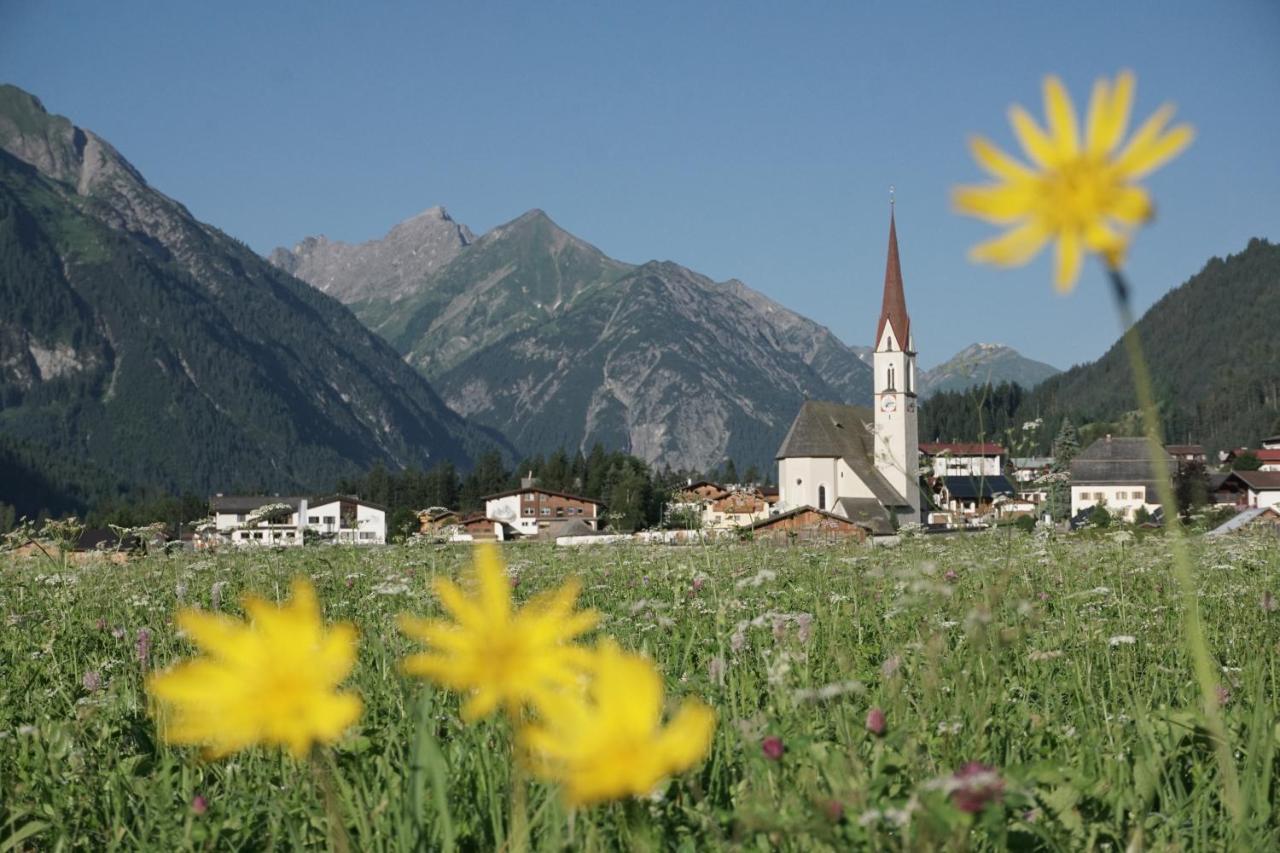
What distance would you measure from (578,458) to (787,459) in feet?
162

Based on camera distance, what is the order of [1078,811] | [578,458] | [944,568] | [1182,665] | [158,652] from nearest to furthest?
[1078,811]
[1182,665]
[158,652]
[944,568]
[578,458]

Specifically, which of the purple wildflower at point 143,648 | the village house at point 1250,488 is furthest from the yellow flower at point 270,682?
the village house at point 1250,488

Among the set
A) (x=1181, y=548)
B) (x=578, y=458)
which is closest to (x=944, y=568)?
(x=1181, y=548)

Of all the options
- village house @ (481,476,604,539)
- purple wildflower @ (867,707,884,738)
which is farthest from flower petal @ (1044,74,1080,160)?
village house @ (481,476,604,539)

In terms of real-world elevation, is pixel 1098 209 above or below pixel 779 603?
above

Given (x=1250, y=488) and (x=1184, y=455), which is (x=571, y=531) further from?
(x=1250, y=488)

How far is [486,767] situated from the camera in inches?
104

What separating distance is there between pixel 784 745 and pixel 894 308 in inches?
3807

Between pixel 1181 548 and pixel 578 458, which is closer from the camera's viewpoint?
pixel 1181 548

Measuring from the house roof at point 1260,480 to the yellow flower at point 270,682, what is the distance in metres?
107

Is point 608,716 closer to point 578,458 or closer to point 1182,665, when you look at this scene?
point 1182,665

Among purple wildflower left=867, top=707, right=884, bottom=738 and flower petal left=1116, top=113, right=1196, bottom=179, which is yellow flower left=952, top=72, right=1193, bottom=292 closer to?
flower petal left=1116, top=113, right=1196, bottom=179

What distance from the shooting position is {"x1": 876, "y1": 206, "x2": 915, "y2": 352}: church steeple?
9556 centimetres

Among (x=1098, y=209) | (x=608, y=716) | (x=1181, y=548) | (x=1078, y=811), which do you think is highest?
(x=1098, y=209)
